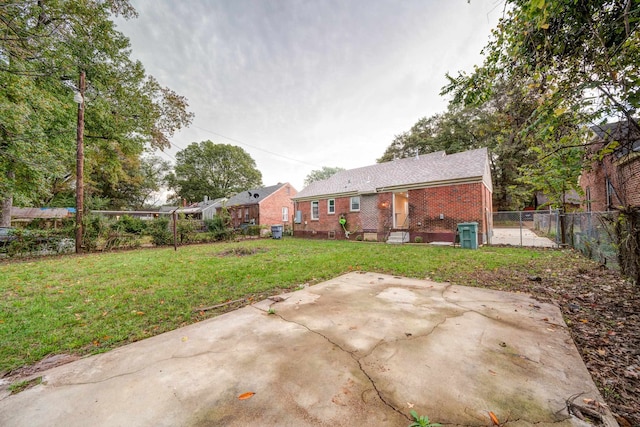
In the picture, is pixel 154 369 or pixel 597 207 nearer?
pixel 154 369

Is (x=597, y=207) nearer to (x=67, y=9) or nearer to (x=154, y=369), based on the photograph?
(x=154, y=369)

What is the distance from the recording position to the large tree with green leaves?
837 cm

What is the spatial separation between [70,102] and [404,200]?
1989 cm

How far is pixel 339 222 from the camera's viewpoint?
15.7m

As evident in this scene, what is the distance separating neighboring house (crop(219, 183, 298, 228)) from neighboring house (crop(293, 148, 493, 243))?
946 centimetres

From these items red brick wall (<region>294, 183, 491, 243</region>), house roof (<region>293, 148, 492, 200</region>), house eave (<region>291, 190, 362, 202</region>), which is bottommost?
red brick wall (<region>294, 183, 491, 243</region>)

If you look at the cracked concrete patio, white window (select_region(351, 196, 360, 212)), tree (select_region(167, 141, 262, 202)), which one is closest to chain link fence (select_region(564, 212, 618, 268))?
the cracked concrete patio

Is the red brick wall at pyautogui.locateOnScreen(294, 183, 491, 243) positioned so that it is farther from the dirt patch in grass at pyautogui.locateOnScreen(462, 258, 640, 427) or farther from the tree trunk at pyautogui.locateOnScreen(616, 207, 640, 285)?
the tree trunk at pyautogui.locateOnScreen(616, 207, 640, 285)

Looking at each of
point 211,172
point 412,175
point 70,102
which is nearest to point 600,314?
point 412,175

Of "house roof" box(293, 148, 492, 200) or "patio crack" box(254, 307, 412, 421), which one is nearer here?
"patio crack" box(254, 307, 412, 421)

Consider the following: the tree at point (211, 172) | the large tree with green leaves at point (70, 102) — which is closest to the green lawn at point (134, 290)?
the large tree with green leaves at point (70, 102)

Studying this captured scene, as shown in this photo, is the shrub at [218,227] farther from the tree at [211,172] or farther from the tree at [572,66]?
the tree at [211,172]

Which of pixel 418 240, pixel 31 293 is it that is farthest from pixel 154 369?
pixel 418 240

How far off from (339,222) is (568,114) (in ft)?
41.6
